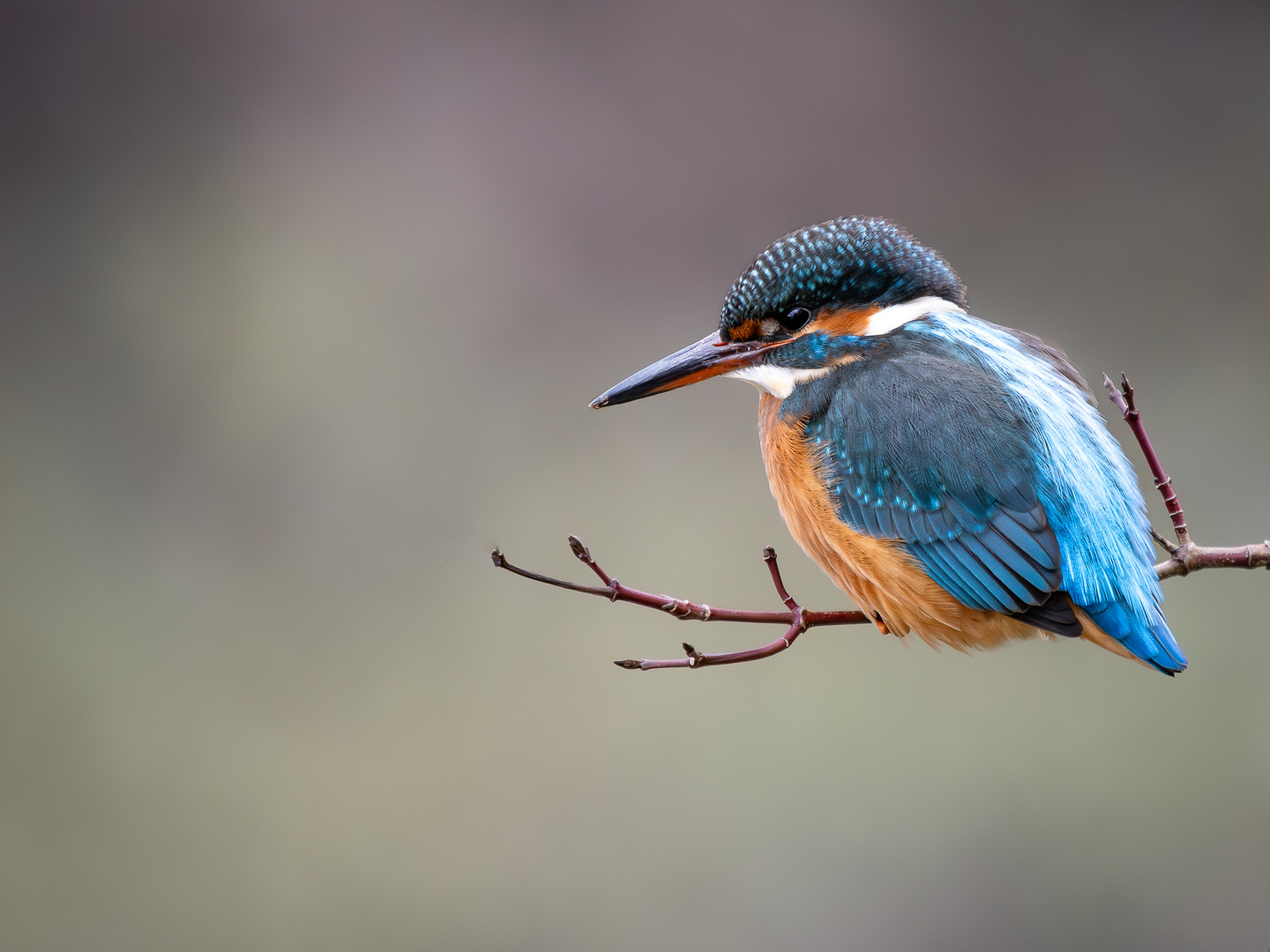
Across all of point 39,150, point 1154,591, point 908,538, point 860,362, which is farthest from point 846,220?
point 39,150

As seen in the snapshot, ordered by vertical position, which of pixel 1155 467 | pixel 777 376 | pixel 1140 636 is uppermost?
pixel 777 376

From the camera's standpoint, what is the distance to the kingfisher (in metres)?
1.01

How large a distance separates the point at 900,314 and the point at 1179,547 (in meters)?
0.41

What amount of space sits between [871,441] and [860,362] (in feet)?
0.35

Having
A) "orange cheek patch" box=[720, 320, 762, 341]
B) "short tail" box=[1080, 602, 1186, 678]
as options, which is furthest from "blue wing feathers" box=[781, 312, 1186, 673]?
"orange cheek patch" box=[720, 320, 762, 341]

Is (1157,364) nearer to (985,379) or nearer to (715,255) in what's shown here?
(715,255)

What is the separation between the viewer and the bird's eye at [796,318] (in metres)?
1.16

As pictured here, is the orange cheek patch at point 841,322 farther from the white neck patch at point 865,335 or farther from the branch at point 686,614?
the branch at point 686,614

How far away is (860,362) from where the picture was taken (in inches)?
44.6

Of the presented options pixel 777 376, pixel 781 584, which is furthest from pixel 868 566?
pixel 777 376

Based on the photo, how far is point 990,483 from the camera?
1036mm

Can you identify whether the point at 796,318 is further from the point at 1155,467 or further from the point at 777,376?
the point at 1155,467

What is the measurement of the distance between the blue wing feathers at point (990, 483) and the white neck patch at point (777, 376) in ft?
0.14

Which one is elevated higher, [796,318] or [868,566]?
[796,318]
